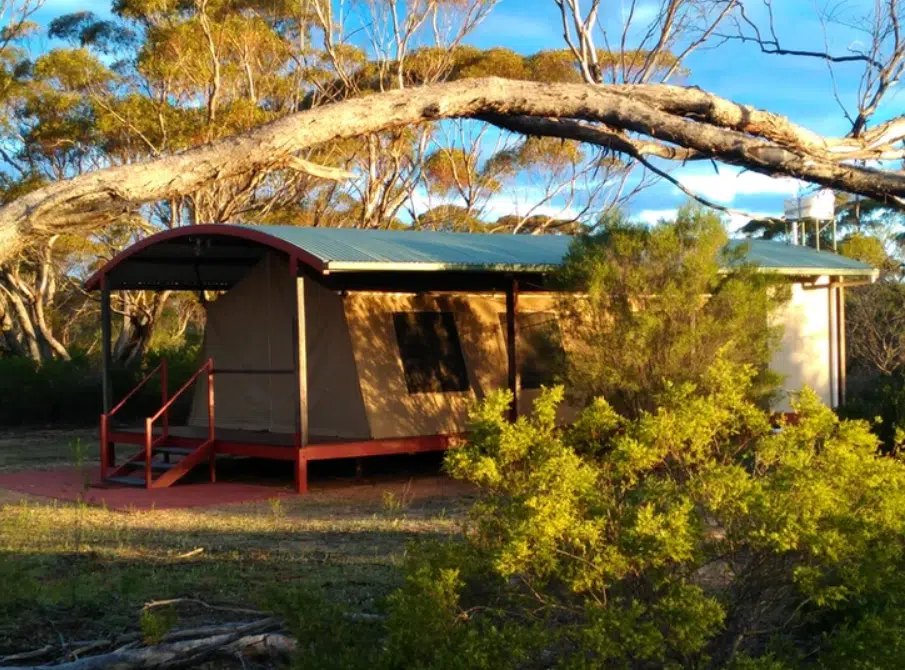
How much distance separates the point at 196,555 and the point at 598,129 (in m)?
→ 4.45

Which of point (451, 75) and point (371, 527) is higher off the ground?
point (451, 75)

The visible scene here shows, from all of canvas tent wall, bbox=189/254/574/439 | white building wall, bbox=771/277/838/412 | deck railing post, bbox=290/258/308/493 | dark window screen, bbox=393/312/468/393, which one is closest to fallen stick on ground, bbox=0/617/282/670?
deck railing post, bbox=290/258/308/493

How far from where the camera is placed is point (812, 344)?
1753cm

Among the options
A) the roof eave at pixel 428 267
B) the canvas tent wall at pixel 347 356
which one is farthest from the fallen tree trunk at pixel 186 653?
the canvas tent wall at pixel 347 356

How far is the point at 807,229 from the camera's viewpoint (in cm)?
3388

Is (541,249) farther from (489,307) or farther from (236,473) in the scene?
(236,473)

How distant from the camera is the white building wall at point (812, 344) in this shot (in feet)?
56.4

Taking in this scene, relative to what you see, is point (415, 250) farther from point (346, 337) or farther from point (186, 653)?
point (186, 653)

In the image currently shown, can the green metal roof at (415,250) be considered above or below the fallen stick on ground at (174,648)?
above

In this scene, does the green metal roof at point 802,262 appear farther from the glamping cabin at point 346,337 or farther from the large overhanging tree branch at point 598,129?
the large overhanging tree branch at point 598,129

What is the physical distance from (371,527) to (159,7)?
69.7ft

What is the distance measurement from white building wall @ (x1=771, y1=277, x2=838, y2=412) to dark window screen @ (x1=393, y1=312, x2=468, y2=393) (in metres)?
5.10

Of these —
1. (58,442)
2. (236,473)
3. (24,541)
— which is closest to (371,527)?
(24,541)

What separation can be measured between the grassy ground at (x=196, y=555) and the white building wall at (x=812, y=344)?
640cm
